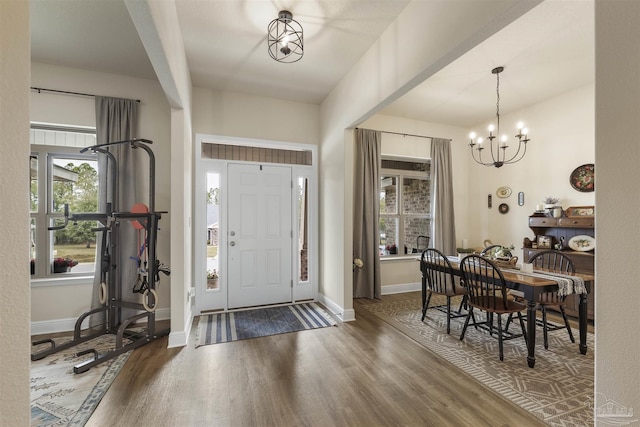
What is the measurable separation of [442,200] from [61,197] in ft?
18.1

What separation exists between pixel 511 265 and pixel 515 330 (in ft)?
2.60

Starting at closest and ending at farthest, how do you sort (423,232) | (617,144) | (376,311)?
1. (617,144)
2. (376,311)
3. (423,232)

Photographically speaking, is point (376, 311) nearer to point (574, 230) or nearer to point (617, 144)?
point (574, 230)

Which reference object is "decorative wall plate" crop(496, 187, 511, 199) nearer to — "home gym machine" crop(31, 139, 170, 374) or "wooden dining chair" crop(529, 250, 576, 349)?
"wooden dining chair" crop(529, 250, 576, 349)

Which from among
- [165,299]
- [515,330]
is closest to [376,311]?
[515,330]

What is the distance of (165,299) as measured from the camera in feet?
11.7

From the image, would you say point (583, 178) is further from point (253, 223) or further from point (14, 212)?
point (14, 212)

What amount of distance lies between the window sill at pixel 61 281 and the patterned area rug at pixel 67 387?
72cm

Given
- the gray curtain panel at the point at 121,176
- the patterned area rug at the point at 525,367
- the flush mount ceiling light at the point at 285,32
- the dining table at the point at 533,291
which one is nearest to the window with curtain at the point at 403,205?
the patterned area rug at the point at 525,367

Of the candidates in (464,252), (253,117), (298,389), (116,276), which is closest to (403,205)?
(464,252)

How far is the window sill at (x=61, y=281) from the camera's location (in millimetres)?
3148

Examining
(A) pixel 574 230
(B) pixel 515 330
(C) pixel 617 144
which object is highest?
(C) pixel 617 144

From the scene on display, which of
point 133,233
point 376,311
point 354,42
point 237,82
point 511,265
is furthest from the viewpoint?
point 376,311

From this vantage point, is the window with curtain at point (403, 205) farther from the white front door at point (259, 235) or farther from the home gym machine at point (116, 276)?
the home gym machine at point (116, 276)
